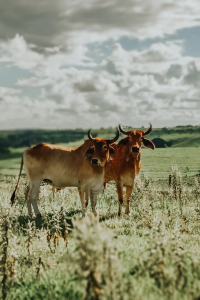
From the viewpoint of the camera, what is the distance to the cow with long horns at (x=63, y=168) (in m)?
8.70

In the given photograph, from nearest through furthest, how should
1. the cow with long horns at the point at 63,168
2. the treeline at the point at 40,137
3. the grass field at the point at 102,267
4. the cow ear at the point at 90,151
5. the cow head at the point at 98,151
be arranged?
the grass field at the point at 102,267 < the treeline at the point at 40,137 < the cow head at the point at 98,151 < the cow ear at the point at 90,151 < the cow with long horns at the point at 63,168

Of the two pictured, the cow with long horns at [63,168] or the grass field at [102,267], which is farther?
the cow with long horns at [63,168]

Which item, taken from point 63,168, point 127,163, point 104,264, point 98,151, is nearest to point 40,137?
point 63,168

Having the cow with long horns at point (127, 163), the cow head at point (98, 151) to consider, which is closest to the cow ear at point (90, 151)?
the cow head at point (98, 151)

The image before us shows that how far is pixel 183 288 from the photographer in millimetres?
4078

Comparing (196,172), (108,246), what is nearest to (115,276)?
(108,246)

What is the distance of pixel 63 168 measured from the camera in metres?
8.92

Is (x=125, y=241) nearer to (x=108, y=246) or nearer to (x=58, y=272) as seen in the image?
(x=58, y=272)

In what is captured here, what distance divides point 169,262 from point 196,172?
1291 cm

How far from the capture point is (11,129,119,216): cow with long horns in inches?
342

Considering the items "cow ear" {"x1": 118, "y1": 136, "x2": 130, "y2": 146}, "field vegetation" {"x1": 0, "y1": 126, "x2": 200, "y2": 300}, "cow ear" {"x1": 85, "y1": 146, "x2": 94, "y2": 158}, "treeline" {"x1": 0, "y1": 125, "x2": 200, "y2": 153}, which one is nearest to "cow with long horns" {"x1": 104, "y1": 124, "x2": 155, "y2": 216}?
"cow ear" {"x1": 118, "y1": 136, "x2": 130, "y2": 146}

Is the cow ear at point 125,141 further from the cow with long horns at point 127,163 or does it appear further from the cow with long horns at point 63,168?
the cow with long horns at point 63,168

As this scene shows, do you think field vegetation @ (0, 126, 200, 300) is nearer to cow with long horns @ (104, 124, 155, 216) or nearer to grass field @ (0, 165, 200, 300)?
grass field @ (0, 165, 200, 300)

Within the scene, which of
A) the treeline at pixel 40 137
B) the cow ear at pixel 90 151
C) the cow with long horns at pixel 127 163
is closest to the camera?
the treeline at pixel 40 137
